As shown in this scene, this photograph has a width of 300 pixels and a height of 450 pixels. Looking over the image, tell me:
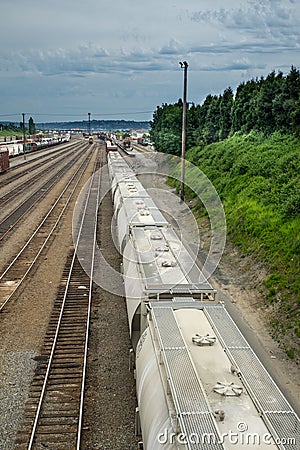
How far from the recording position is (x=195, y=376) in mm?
8031

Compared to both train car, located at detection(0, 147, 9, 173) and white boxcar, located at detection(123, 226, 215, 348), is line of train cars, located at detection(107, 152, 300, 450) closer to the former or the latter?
white boxcar, located at detection(123, 226, 215, 348)

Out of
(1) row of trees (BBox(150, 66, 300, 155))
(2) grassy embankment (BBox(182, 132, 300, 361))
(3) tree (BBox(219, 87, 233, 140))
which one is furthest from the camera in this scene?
(3) tree (BBox(219, 87, 233, 140))

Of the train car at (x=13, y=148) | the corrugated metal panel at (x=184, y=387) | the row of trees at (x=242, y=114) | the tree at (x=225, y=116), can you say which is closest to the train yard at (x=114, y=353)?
the corrugated metal panel at (x=184, y=387)

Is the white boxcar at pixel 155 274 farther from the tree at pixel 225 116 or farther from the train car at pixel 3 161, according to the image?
the train car at pixel 3 161

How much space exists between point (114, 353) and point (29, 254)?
1170cm

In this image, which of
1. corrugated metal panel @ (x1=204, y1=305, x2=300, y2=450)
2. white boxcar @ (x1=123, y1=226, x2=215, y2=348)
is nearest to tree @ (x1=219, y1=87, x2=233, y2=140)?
white boxcar @ (x1=123, y1=226, x2=215, y2=348)

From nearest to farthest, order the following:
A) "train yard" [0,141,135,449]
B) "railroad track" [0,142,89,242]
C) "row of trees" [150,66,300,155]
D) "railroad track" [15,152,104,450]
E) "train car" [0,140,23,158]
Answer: "railroad track" [15,152,104,450], "train yard" [0,141,135,449], "railroad track" [0,142,89,242], "row of trees" [150,66,300,155], "train car" [0,140,23,158]

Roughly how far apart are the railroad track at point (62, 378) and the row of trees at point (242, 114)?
2357 cm

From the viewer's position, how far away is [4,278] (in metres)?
21.4

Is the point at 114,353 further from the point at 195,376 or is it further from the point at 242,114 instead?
the point at 242,114

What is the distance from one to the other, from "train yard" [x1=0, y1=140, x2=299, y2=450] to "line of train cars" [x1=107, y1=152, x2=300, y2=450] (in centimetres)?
3

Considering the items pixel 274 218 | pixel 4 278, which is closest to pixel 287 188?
pixel 274 218

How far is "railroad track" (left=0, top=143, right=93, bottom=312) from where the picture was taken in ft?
66.1

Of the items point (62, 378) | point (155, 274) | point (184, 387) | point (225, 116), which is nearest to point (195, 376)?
point (184, 387)
